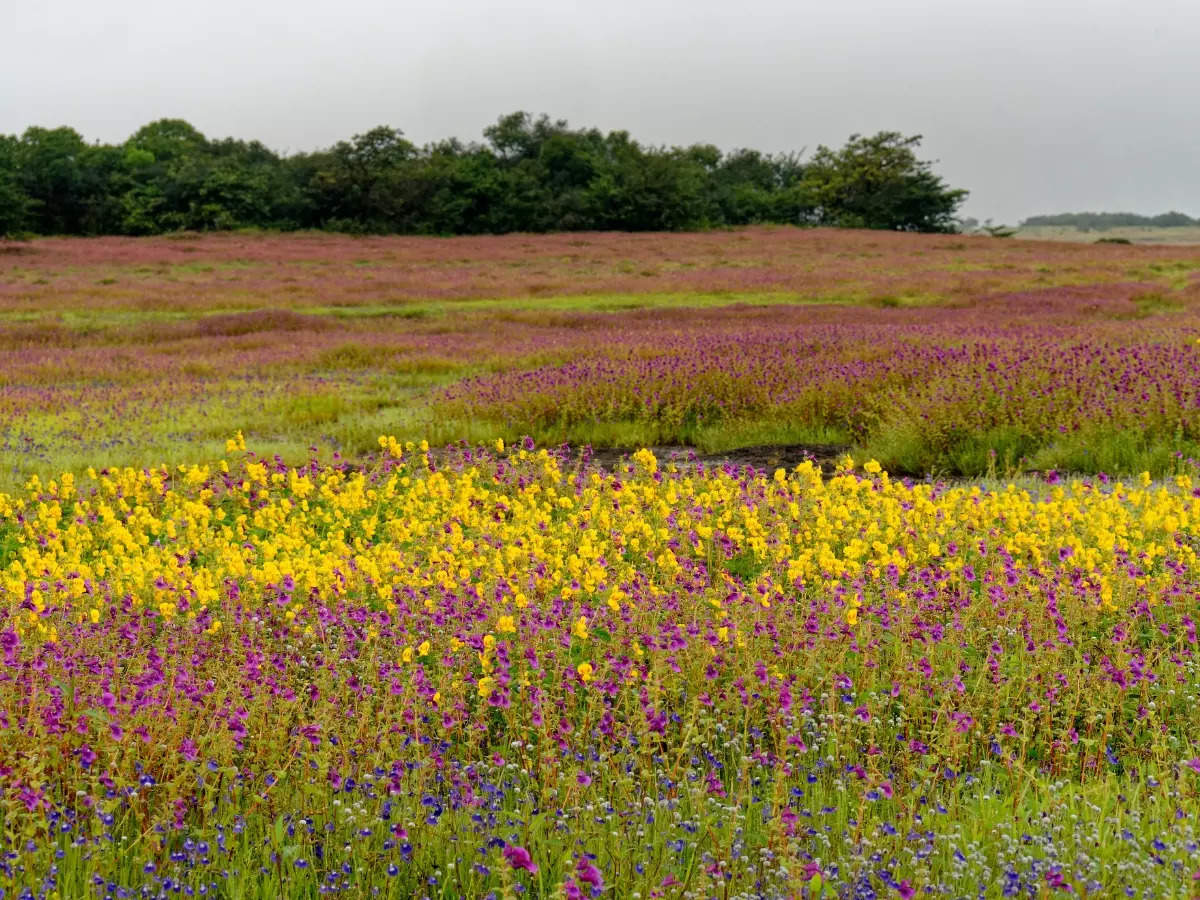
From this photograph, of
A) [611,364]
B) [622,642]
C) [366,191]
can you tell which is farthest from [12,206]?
[622,642]

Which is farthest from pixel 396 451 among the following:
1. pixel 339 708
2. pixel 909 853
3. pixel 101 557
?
pixel 909 853

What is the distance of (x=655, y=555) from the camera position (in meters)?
5.51

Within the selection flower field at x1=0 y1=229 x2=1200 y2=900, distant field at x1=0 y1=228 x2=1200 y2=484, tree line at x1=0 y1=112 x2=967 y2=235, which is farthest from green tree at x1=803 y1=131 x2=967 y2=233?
flower field at x1=0 y1=229 x2=1200 y2=900

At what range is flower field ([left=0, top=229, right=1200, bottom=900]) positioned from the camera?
104 inches

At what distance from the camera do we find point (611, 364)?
38.5ft

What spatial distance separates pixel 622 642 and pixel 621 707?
0.93ft

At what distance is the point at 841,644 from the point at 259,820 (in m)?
2.23

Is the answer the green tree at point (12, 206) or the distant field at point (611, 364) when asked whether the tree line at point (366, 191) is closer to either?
the green tree at point (12, 206)

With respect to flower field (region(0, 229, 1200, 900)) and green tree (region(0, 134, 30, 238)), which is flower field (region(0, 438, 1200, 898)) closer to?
flower field (region(0, 229, 1200, 900))

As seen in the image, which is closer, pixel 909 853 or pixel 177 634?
pixel 909 853

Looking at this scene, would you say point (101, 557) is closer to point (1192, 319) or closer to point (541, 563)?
point (541, 563)

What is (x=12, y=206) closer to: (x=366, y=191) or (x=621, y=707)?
(x=366, y=191)

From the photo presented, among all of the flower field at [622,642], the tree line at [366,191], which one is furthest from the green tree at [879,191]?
the flower field at [622,642]

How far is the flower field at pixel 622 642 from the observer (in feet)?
8.70
